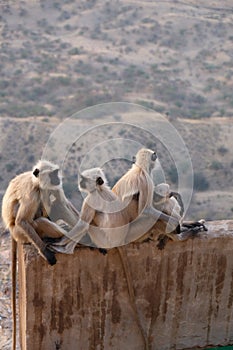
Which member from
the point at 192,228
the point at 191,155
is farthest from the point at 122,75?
the point at 192,228

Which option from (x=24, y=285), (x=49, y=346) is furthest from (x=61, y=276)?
(x=49, y=346)

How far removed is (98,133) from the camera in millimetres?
23281

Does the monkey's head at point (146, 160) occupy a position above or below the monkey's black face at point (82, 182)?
above

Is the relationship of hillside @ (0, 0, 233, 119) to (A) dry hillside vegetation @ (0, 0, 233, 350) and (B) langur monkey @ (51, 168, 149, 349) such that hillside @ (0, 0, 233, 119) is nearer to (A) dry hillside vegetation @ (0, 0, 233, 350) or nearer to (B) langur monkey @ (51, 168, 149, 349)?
(A) dry hillside vegetation @ (0, 0, 233, 350)

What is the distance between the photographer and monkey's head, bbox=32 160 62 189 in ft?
17.7

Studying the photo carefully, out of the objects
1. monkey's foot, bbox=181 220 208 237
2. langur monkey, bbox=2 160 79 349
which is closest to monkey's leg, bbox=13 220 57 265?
langur monkey, bbox=2 160 79 349

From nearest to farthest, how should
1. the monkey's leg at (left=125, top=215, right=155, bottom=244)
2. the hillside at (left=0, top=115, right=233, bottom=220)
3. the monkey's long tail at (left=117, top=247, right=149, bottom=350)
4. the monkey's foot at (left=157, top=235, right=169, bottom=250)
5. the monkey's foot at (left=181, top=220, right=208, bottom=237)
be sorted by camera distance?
the monkey's leg at (left=125, top=215, right=155, bottom=244) < the monkey's long tail at (left=117, top=247, right=149, bottom=350) < the monkey's foot at (left=157, top=235, right=169, bottom=250) < the monkey's foot at (left=181, top=220, right=208, bottom=237) < the hillside at (left=0, top=115, right=233, bottom=220)

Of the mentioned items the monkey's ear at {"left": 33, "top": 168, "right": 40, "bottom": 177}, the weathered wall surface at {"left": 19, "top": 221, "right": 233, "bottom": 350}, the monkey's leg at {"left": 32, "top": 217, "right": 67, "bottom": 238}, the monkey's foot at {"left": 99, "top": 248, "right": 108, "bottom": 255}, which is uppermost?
the monkey's ear at {"left": 33, "top": 168, "right": 40, "bottom": 177}

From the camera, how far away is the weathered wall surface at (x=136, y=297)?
231 inches

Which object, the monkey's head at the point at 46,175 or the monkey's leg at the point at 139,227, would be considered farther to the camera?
the monkey's leg at the point at 139,227

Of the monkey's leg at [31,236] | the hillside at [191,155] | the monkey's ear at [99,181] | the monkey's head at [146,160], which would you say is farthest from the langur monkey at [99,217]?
the hillside at [191,155]

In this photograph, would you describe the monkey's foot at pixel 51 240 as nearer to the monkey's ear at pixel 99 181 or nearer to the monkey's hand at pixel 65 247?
the monkey's hand at pixel 65 247

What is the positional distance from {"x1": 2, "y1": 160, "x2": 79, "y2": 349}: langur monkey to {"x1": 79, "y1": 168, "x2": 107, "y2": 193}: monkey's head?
21 centimetres

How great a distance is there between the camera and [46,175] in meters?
5.41
